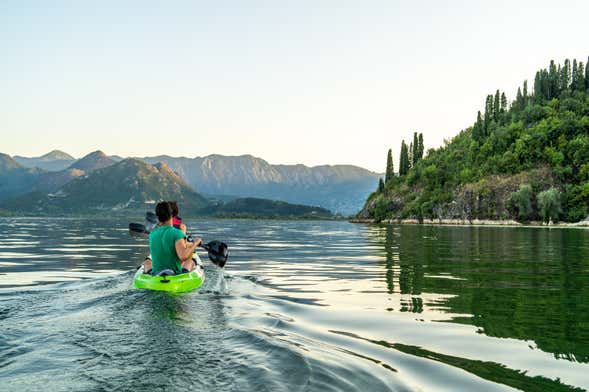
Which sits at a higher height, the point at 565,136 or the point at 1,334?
the point at 565,136

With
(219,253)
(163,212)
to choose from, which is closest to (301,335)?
(163,212)

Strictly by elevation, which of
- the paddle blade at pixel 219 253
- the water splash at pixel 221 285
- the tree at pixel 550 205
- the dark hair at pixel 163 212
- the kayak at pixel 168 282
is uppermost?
the tree at pixel 550 205

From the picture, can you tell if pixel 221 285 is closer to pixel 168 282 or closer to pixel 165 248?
pixel 168 282

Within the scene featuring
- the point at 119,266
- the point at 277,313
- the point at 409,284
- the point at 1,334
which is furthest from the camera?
the point at 119,266

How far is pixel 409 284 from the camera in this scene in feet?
65.7

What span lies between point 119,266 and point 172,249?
1396 centimetres

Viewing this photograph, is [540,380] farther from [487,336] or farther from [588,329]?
[588,329]

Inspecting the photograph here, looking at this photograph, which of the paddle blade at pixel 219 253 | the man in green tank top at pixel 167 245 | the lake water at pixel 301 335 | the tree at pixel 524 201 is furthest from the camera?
the tree at pixel 524 201

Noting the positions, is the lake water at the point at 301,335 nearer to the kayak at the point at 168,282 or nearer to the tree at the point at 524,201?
the kayak at the point at 168,282

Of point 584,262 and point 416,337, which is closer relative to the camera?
point 416,337

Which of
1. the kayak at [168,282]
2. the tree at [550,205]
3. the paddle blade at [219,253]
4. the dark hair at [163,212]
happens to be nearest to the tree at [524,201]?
the tree at [550,205]

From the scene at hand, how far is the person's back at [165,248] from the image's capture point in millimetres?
15297

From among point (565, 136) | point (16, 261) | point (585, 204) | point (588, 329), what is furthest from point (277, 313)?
point (565, 136)

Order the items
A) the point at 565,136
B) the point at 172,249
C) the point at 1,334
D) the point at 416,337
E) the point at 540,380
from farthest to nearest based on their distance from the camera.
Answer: the point at 565,136 → the point at 172,249 → the point at 416,337 → the point at 1,334 → the point at 540,380
